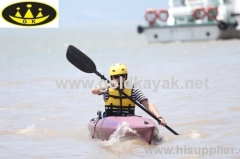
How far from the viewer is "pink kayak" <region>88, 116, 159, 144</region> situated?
807cm

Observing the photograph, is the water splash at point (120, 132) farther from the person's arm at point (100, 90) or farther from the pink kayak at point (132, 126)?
the person's arm at point (100, 90)

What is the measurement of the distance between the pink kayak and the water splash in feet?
0.10

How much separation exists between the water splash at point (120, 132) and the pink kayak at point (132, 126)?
0.03 meters

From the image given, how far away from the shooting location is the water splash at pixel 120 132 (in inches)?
320

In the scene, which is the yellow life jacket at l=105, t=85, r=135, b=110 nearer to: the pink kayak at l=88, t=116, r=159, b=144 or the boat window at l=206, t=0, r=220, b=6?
the pink kayak at l=88, t=116, r=159, b=144

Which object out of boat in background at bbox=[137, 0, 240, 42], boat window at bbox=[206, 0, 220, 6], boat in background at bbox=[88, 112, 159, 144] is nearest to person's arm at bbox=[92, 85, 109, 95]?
boat in background at bbox=[88, 112, 159, 144]

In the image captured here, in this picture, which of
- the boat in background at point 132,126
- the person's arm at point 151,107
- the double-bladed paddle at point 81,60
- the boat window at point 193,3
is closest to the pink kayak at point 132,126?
the boat in background at point 132,126

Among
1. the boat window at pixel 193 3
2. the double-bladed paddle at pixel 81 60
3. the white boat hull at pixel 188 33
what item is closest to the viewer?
the double-bladed paddle at pixel 81 60

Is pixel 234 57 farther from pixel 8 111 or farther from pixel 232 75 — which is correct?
pixel 8 111

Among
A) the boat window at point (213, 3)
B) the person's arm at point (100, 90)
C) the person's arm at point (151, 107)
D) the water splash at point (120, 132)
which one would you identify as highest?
the boat window at point (213, 3)

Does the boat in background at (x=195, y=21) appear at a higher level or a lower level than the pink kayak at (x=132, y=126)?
higher

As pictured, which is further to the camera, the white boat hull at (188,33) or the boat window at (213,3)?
the boat window at (213,3)

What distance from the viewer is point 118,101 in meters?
8.53

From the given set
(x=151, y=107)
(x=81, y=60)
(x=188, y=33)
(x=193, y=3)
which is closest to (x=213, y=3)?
(x=193, y=3)
